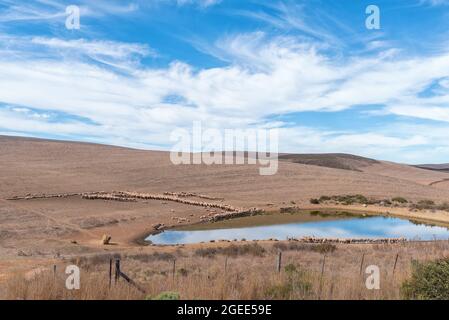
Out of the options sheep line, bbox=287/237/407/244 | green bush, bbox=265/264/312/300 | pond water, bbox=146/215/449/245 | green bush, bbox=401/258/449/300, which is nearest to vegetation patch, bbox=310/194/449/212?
pond water, bbox=146/215/449/245

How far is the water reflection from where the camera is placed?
32.8m

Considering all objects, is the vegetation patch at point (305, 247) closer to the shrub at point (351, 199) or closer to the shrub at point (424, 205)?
the shrub at point (351, 199)

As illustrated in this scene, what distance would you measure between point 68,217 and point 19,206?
22.1 ft

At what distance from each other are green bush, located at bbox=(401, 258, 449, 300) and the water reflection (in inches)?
928

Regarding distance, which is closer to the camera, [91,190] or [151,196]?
[151,196]

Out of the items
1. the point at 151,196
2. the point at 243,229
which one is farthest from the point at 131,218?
the point at 151,196

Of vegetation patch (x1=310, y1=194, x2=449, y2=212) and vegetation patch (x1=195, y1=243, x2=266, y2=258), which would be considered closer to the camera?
vegetation patch (x1=195, y1=243, x2=266, y2=258)

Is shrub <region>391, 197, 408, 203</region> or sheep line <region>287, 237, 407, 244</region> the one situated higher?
shrub <region>391, 197, 408, 203</region>

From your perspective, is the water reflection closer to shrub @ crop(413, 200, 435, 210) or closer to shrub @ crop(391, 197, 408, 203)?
shrub @ crop(413, 200, 435, 210)

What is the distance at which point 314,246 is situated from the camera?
25422mm

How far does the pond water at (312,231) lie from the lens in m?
32.8

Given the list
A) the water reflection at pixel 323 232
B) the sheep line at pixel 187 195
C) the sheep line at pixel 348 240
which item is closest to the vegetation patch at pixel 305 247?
the sheep line at pixel 348 240
